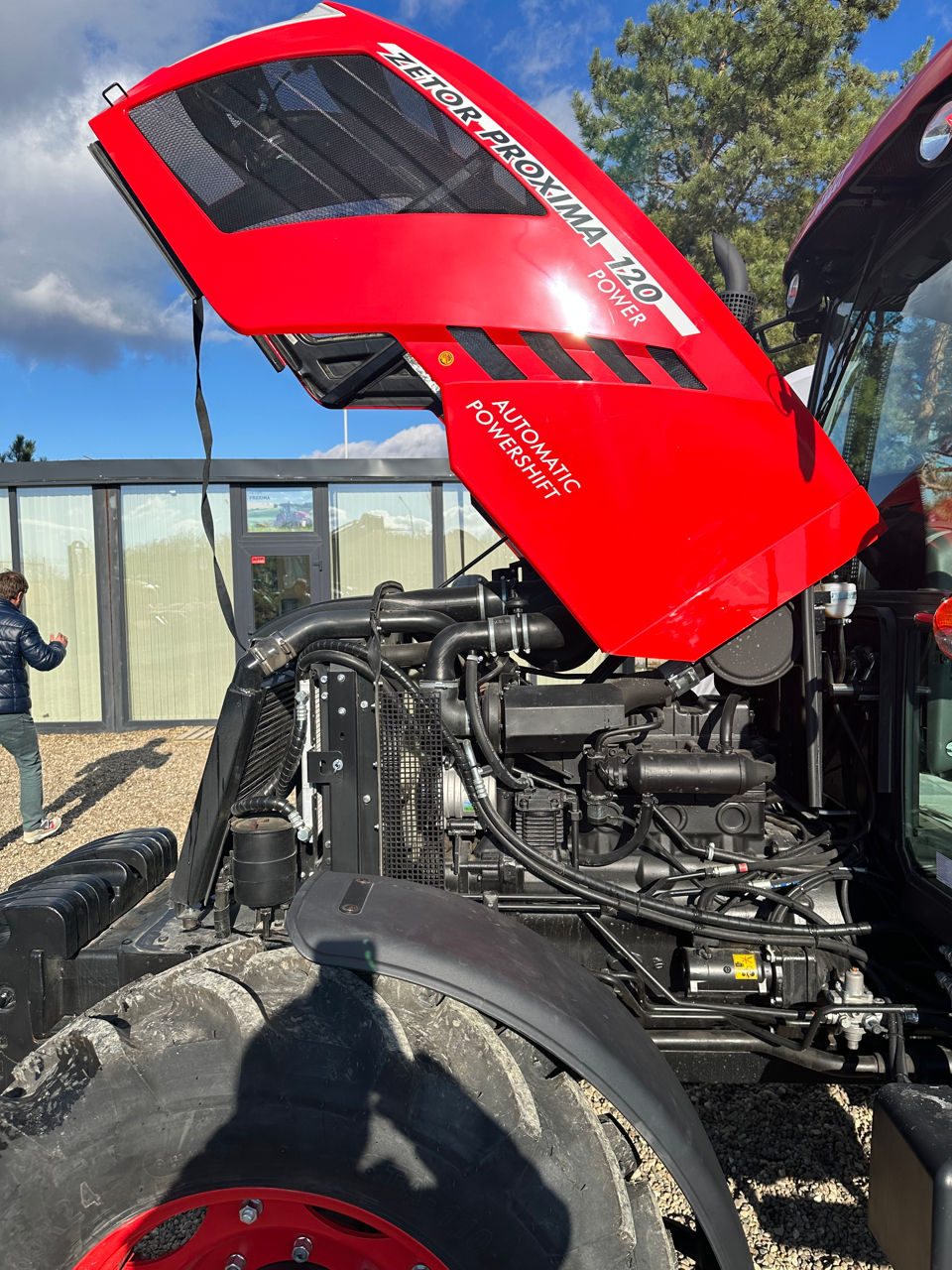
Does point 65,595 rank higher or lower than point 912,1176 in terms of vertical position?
higher

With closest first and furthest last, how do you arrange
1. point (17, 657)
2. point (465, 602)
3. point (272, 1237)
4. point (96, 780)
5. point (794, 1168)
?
point (272, 1237), point (465, 602), point (794, 1168), point (17, 657), point (96, 780)

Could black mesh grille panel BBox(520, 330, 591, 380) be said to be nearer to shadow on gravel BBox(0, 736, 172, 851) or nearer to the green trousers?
the green trousers

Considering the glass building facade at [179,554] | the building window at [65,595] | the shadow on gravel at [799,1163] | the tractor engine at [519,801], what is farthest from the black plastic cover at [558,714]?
the building window at [65,595]

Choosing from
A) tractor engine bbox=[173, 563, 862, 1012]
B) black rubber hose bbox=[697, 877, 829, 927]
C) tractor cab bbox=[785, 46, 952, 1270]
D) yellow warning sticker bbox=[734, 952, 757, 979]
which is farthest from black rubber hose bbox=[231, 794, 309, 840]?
tractor cab bbox=[785, 46, 952, 1270]

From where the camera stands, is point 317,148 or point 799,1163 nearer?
point 317,148

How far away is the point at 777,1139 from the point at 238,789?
7.95 ft

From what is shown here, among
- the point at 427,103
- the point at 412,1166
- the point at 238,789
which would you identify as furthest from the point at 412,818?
the point at 427,103

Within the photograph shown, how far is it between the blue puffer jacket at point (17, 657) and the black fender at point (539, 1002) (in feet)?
20.0

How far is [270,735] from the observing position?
243cm

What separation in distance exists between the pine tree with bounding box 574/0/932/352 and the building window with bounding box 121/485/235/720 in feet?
27.2

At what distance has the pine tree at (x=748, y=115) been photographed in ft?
39.0

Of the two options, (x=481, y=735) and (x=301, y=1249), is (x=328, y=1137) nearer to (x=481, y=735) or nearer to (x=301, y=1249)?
(x=301, y=1249)

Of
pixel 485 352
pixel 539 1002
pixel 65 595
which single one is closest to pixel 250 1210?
pixel 539 1002

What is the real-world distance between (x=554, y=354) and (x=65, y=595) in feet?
38.2
